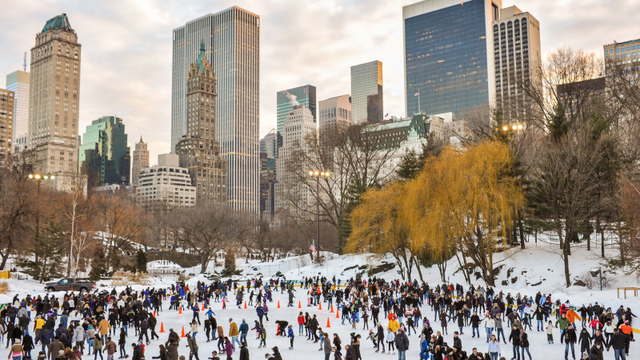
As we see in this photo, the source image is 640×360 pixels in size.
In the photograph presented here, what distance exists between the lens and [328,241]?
77312 mm

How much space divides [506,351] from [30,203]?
39.8 meters

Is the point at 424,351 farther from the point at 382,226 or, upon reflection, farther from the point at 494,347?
the point at 382,226

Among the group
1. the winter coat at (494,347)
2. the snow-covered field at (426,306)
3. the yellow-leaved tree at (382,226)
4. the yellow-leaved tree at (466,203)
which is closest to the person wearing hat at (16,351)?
the snow-covered field at (426,306)

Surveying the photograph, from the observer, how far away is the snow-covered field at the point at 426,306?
1955 centimetres

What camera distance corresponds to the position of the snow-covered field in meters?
19.5

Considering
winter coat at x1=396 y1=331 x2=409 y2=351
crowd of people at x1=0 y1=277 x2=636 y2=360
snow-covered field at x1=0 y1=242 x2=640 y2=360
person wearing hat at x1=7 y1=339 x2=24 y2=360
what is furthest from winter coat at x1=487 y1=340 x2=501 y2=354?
person wearing hat at x1=7 y1=339 x2=24 y2=360

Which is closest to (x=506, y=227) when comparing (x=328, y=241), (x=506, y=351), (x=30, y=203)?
(x=506, y=351)

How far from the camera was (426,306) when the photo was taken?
31359 mm

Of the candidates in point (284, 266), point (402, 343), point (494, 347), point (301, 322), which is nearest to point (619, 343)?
point (494, 347)

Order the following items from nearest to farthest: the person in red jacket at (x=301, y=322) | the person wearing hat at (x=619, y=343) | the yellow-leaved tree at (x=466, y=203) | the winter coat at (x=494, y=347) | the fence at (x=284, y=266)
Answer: the person wearing hat at (x=619, y=343), the winter coat at (x=494, y=347), the person in red jacket at (x=301, y=322), the yellow-leaved tree at (x=466, y=203), the fence at (x=284, y=266)

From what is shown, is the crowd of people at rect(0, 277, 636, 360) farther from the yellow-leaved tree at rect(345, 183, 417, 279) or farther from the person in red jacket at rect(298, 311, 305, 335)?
the yellow-leaved tree at rect(345, 183, 417, 279)

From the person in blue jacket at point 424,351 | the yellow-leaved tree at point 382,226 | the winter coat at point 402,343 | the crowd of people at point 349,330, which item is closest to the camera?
the crowd of people at point 349,330

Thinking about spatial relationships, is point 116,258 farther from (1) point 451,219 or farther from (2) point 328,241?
(1) point 451,219

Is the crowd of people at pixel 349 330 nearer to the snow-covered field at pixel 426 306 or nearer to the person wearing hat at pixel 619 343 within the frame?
the person wearing hat at pixel 619 343
